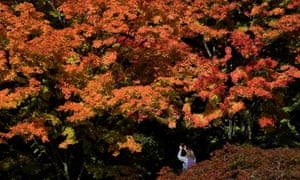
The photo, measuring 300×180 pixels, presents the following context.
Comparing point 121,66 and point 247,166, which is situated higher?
point 121,66

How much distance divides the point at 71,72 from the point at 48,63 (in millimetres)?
677

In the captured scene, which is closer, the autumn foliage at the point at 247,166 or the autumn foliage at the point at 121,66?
the autumn foliage at the point at 247,166

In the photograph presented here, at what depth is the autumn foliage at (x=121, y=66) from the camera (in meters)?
13.6

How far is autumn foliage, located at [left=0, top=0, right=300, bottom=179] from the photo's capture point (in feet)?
44.7

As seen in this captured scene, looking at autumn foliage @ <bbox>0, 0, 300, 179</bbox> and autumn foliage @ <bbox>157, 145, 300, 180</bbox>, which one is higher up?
autumn foliage @ <bbox>0, 0, 300, 179</bbox>

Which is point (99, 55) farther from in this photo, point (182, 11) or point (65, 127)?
point (182, 11)

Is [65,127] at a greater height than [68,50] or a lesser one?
lesser

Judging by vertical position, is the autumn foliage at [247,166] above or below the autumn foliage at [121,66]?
below

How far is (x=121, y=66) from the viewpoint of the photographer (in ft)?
50.6

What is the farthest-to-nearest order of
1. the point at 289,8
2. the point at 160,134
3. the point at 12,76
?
1. the point at 160,134
2. the point at 289,8
3. the point at 12,76

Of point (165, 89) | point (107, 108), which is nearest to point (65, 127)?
point (107, 108)

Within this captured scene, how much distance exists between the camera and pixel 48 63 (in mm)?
13609

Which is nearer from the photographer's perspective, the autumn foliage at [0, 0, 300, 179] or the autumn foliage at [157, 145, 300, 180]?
the autumn foliage at [157, 145, 300, 180]

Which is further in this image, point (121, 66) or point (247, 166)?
point (121, 66)
